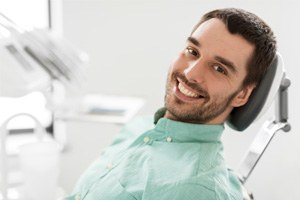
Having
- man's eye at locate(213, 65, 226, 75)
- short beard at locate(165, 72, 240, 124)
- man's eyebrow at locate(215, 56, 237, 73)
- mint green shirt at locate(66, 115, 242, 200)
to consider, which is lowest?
mint green shirt at locate(66, 115, 242, 200)

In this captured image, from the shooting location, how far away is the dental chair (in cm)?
116

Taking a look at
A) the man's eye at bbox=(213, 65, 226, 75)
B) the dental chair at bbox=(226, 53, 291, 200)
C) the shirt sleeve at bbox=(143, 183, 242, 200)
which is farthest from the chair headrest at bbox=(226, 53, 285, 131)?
the shirt sleeve at bbox=(143, 183, 242, 200)

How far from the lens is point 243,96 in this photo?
123cm

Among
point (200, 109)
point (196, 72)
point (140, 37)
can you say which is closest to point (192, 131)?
point (200, 109)

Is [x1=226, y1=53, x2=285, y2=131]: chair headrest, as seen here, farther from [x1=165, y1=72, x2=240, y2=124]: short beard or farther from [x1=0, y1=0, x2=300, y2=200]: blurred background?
[x1=0, y1=0, x2=300, y2=200]: blurred background

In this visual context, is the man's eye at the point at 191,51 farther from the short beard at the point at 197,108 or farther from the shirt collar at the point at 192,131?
the shirt collar at the point at 192,131

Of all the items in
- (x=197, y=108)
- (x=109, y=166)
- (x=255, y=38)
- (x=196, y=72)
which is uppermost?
(x=255, y=38)

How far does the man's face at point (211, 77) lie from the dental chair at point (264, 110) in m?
0.04

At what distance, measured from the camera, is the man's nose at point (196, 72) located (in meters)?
1.17

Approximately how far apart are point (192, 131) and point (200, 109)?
70 mm

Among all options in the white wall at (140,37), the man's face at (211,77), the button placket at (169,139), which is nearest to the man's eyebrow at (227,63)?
the man's face at (211,77)

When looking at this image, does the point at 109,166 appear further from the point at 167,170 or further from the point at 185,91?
the point at 185,91

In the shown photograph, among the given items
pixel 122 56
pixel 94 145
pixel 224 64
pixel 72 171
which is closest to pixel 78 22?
pixel 122 56

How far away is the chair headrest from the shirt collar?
0.08 meters
